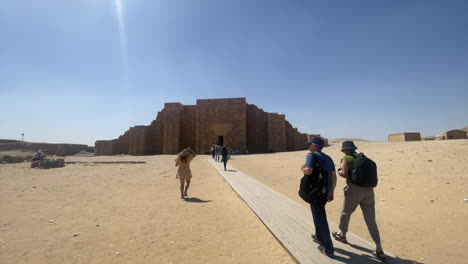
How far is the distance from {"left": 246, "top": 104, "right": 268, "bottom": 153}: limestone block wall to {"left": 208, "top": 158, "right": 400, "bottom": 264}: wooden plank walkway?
31207mm

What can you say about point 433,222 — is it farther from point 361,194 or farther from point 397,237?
point 361,194

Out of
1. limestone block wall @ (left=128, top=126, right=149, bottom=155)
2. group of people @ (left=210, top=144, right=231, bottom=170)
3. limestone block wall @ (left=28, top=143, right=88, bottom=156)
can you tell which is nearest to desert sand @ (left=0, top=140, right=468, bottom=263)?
group of people @ (left=210, top=144, right=231, bottom=170)

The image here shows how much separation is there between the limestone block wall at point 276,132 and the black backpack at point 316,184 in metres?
33.6

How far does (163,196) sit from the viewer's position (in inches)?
306

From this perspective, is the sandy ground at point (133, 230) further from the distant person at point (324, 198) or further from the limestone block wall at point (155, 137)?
the limestone block wall at point (155, 137)

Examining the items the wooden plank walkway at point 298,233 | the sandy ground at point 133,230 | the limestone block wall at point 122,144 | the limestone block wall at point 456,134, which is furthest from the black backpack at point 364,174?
the limestone block wall at point 122,144

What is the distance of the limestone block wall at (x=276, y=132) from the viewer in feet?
121

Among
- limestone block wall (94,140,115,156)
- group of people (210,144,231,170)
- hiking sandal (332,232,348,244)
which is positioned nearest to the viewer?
hiking sandal (332,232,348,244)

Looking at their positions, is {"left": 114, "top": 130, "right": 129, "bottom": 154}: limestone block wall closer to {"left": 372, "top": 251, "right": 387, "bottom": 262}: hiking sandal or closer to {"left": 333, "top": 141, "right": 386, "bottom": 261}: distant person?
{"left": 333, "top": 141, "right": 386, "bottom": 261}: distant person

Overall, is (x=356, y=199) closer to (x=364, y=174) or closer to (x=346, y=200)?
(x=346, y=200)

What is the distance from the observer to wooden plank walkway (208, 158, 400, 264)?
10.4 feet

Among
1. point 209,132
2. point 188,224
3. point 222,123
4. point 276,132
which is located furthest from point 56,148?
point 188,224

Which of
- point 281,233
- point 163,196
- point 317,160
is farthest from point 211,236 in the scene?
point 163,196

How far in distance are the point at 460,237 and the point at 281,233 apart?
3.14m
